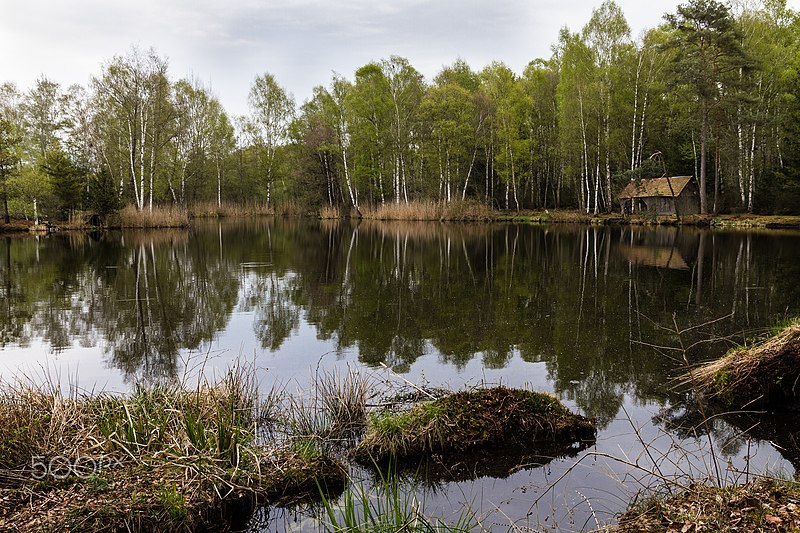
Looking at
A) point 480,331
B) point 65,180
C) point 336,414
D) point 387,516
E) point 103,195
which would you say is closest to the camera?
point 387,516

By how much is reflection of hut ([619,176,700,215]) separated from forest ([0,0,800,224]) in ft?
4.20

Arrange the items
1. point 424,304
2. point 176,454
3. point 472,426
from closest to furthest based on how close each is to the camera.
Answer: point 176,454 < point 472,426 < point 424,304

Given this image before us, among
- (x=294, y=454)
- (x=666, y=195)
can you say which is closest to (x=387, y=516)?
(x=294, y=454)

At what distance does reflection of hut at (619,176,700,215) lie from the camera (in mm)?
42969

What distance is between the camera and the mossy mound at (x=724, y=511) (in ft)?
10.3

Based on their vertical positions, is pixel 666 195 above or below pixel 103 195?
below

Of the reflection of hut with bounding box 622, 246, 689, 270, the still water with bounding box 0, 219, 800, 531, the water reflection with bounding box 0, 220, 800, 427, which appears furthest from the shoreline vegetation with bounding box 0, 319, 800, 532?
the reflection of hut with bounding box 622, 246, 689, 270

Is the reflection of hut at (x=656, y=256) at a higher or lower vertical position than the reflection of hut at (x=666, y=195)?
lower

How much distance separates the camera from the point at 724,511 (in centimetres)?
336

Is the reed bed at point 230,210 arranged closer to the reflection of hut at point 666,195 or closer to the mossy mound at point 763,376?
the reflection of hut at point 666,195

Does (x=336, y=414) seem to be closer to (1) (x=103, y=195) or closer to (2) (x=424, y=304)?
(2) (x=424, y=304)

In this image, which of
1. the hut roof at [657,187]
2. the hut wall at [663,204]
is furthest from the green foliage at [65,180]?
the hut wall at [663,204]

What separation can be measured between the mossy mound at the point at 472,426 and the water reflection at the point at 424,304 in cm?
97

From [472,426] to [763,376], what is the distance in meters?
3.78
